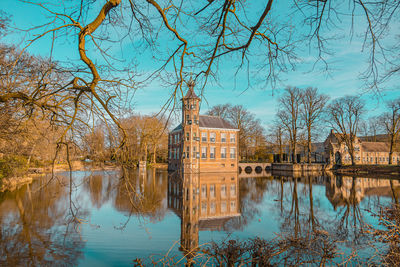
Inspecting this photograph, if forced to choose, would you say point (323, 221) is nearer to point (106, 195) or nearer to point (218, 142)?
point (106, 195)

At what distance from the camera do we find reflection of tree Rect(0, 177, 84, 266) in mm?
5562

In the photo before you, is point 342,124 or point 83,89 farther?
point 342,124

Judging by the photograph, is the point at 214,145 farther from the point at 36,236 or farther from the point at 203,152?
the point at 36,236

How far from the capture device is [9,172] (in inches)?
597

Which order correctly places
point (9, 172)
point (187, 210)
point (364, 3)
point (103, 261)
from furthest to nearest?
point (9, 172) < point (187, 210) < point (103, 261) < point (364, 3)

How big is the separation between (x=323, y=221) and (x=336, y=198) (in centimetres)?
569

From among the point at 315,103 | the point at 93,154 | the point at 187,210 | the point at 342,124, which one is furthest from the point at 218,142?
the point at 93,154

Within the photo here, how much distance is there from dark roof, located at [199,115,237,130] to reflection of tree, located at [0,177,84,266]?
20948 millimetres

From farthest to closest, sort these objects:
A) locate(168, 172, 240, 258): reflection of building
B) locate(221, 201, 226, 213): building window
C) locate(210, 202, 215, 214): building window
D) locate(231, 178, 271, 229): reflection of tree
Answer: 1. locate(221, 201, 226, 213): building window
2. locate(210, 202, 215, 214): building window
3. locate(231, 178, 271, 229): reflection of tree
4. locate(168, 172, 240, 258): reflection of building

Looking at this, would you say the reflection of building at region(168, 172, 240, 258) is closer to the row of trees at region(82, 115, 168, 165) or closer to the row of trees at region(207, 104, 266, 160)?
the row of trees at region(82, 115, 168, 165)

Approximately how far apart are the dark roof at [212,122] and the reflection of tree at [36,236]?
825 inches

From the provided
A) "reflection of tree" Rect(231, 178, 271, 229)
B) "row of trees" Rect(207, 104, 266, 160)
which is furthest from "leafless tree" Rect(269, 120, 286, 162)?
"reflection of tree" Rect(231, 178, 271, 229)

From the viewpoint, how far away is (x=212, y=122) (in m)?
31.3

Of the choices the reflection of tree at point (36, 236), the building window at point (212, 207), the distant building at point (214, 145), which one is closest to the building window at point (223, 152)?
the distant building at point (214, 145)
